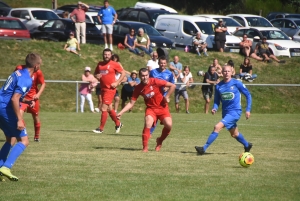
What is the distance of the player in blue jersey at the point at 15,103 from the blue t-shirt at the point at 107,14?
19862 millimetres

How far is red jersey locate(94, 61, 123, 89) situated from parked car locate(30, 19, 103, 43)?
1571 centimetres

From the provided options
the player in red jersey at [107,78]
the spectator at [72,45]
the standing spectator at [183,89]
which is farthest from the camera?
the spectator at [72,45]

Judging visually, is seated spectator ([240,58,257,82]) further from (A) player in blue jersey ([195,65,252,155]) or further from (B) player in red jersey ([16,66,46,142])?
(A) player in blue jersey ([195,65,252,155])

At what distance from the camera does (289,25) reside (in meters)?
41.6

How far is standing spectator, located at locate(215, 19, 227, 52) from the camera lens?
3203 centimetres

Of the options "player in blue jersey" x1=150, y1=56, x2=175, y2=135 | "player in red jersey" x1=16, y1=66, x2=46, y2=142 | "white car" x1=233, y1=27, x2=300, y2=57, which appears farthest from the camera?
"white car" x1=233, y1=27, x2=300, y2=57

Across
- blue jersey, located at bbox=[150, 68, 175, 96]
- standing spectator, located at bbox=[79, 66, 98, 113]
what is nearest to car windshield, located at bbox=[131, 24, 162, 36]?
standing spectator, located at bbox=[79, 66, 98, 113]

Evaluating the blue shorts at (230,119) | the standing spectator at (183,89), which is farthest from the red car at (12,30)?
the blue shorts at (230,119)

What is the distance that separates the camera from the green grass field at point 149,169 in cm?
903

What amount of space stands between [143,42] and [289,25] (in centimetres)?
1391

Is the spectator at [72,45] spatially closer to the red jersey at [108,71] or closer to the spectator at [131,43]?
the spectator at [131,43]

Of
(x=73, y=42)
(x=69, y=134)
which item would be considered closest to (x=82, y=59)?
(x=73, y=42)

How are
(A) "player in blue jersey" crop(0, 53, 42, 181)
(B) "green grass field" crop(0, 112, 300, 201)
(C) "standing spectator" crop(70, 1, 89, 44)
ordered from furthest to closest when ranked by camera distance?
1. (C) "standing spectator" crop(70, 1, 89, 44)
2. (A) "player in blue jersey" crop(0, 53, 42, 181)
3. (B) "green grass field" crop(0, 112, 300, 201)

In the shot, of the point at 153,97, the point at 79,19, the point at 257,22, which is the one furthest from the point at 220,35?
the point at 153,97
